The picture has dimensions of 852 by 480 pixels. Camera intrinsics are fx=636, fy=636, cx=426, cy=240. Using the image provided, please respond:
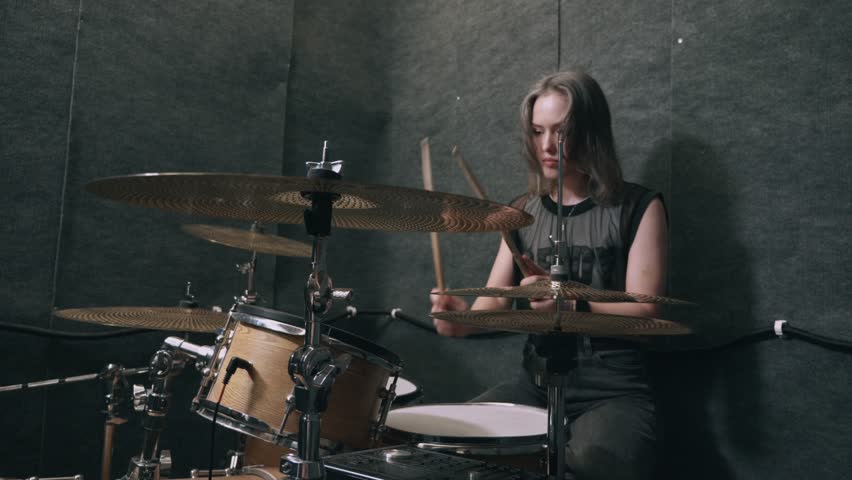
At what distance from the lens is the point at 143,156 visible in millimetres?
2441

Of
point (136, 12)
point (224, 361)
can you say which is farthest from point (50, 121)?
point (224, 361)

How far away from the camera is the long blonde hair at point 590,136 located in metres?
1.82

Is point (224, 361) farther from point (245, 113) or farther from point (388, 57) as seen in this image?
point (388, 57)

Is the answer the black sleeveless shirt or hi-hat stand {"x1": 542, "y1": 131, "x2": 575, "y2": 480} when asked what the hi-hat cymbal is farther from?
hi-hat stand {"x1": 542, "y1": 131, "x2": 575, "y2": 480}

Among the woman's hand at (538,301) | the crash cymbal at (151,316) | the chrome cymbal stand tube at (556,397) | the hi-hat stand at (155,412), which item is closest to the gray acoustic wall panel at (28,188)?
the crash cymbal at (151,316)

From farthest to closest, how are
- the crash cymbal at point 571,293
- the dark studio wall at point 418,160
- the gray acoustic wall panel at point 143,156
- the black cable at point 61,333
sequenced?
1. the gray acoustic wall panel at point 143,156
2. the black cable at point 61,333
3. the dark studio wall at point 418,160
4. the crash cymbal at point 571,293

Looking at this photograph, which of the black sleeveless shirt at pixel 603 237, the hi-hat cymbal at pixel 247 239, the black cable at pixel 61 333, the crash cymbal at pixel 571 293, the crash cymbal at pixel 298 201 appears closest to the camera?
the crash cymbal at pixel 298 201

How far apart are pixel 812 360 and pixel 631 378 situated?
43cm

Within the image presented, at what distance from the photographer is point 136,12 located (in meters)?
2.45

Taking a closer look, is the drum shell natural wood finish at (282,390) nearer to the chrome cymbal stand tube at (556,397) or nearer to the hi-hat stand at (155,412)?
the hi-hat stand at (155,412)

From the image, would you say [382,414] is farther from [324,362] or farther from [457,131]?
[457,131]

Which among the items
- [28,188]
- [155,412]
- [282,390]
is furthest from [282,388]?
[28,188]

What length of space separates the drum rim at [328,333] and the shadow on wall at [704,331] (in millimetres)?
872

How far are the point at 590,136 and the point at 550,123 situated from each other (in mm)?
125
